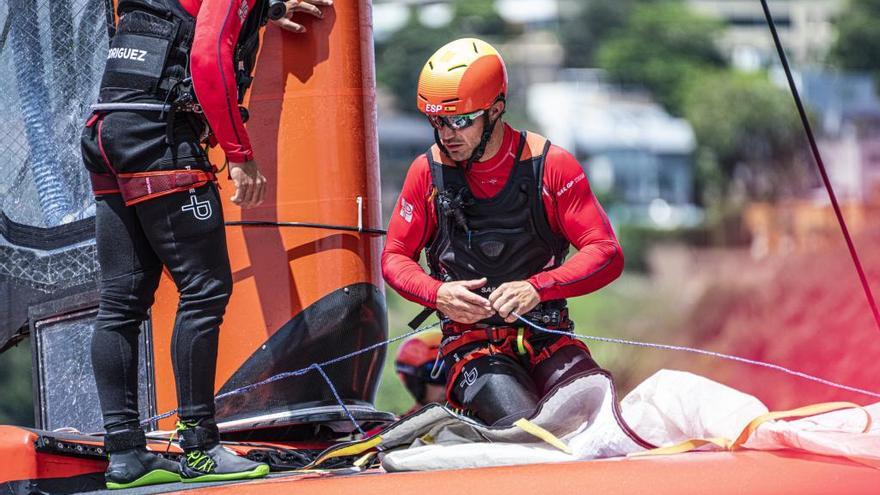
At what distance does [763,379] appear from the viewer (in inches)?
923

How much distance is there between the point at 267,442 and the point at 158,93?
4.43ft

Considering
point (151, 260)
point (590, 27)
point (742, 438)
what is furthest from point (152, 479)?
point (590, 27)

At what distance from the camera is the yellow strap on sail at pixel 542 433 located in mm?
4008

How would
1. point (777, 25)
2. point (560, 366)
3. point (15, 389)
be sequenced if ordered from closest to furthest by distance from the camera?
point (560, 366) → point (15, 389) → point (777, 25)

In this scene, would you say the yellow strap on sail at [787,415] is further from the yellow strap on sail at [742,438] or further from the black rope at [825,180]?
the black rope at [825,180]

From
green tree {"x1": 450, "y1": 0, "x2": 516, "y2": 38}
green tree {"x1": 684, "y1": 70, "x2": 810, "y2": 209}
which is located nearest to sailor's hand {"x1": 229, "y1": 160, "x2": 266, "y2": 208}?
green tree {"x1": 684, "y1": 70, "x2": 810, "y2": 209}

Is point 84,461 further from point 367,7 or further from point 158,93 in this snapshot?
point 367,7

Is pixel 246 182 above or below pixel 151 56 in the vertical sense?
below

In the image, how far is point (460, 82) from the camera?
14.5ft

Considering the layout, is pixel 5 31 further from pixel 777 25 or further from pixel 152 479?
pixel 777 25

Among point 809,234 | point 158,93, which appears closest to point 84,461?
point 158,93

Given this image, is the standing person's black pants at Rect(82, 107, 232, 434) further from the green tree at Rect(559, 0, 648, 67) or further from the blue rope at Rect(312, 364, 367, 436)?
the green tree at Rect(559, 0, 648, 67)

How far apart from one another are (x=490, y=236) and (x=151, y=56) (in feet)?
3.87

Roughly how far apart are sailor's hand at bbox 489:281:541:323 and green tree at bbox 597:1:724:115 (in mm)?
83204
